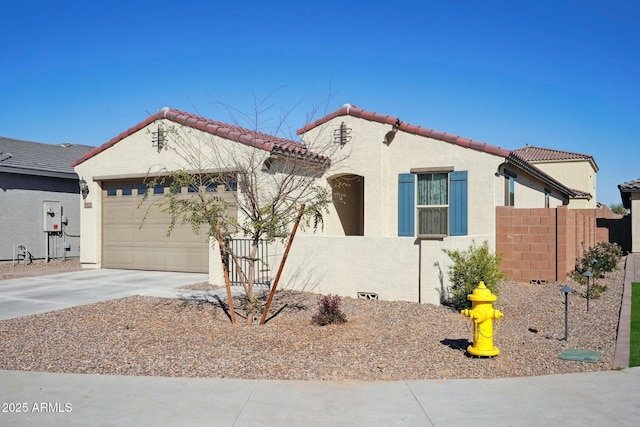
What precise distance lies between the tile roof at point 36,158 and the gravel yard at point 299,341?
11.1 meters

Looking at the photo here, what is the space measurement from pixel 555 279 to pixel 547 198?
8.33 m

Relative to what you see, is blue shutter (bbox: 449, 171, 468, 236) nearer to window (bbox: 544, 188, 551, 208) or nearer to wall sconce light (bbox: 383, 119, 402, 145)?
wall sconce light (bbox: 383, 119, 402, 145)

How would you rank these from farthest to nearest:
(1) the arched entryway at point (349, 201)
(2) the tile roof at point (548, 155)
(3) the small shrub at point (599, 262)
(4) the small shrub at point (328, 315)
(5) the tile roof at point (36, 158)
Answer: (2) the tile roof at point (548, 155) < (5) the tile roof at point (36, 158) < (1) the arched entryway at point (349, 201) < (3) the small shrub at point (599, 262) < (4) the small shrub at point (328, 315)

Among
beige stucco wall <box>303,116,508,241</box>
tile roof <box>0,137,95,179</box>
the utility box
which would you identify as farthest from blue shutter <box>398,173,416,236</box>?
tile roof <box>0,137,95,179</box>

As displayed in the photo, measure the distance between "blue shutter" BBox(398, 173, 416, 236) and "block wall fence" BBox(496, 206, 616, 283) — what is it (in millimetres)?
2163

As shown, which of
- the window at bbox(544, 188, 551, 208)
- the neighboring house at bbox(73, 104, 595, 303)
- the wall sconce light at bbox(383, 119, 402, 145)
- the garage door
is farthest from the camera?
the window at bbox(544, 188, 551, 208)

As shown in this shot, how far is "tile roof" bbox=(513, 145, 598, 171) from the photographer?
33812 mm

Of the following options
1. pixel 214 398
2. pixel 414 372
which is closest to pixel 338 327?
pixel 414 372

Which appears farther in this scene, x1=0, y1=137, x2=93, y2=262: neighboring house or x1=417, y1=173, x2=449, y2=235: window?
x1=0, y1=137, x2=93, y2=262: neighboring house

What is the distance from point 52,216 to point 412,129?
13.4 metres

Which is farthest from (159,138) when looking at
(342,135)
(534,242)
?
(534,242)

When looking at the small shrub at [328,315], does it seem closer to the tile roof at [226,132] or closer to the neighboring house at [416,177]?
the neighboring house at [416,177]

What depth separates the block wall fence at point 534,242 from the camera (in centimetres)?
1428

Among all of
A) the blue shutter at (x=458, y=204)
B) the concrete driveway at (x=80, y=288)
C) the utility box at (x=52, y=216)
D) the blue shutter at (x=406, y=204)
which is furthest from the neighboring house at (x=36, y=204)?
the blue shutter at (x=458, y=204)
